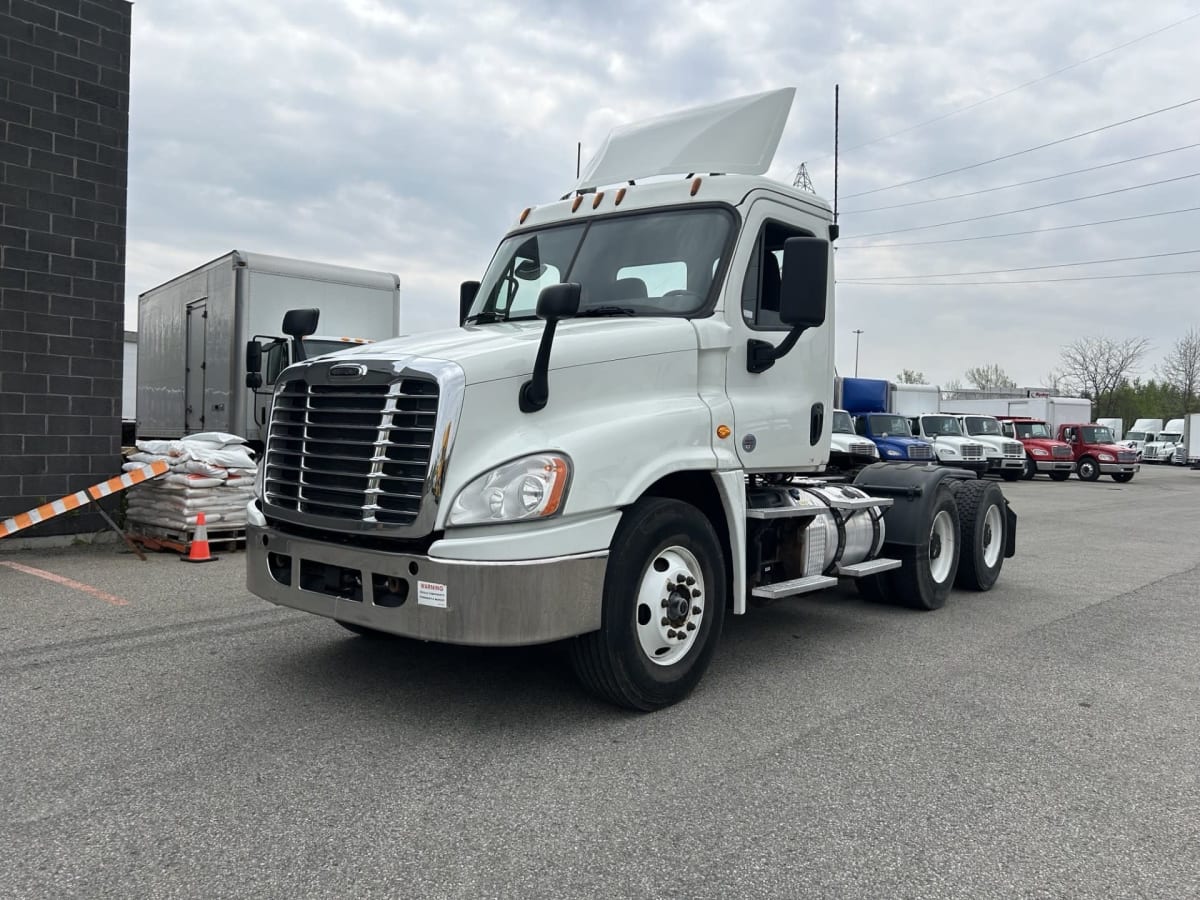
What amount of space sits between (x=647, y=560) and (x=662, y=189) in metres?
2.31

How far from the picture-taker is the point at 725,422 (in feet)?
16.5

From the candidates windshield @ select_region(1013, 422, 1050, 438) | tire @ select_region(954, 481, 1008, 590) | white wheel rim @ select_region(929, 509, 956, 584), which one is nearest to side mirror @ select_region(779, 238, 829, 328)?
white wheel rim @ select_region(929, 509, 956, 584)

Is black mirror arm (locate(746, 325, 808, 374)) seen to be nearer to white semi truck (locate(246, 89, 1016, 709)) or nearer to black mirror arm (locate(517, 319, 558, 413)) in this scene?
white semi truck (locate(246, 89, 1016, 709))

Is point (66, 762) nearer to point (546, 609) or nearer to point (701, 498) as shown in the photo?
point (546, 609)

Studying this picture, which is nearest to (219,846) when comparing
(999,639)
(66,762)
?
(66,762)

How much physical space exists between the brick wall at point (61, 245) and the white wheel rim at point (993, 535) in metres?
9.05

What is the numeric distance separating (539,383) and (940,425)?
27.1 m

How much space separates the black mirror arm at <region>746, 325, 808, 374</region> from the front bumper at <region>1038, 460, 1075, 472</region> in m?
29.3

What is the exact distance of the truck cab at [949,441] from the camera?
27094 mm

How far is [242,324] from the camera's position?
12.7 m

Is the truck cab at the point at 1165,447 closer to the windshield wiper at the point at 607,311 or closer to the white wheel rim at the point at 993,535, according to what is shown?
the white wheel rim at the point at 993,535

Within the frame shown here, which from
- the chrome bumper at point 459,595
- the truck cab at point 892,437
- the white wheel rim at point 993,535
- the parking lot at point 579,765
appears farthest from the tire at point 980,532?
the truck cab at point 892,437

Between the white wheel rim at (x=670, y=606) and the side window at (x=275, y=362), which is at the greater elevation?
the side window at (x=275, y=362)

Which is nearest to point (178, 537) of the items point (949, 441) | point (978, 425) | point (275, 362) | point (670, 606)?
point (275, 362)
